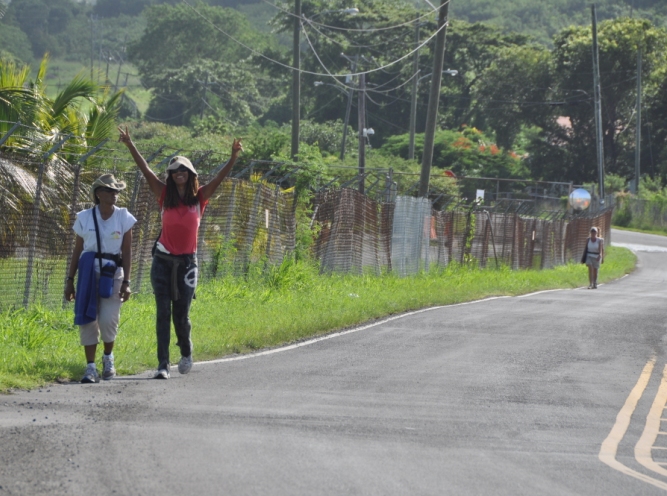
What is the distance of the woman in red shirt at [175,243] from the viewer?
980cm

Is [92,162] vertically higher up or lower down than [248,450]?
higher up

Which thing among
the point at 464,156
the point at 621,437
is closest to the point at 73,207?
the point at 621,437

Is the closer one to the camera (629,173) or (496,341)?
(496,341)

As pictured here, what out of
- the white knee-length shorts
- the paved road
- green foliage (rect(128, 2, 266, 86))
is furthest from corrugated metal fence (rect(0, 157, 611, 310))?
green foliage (rect(128, 2, 266, 86))

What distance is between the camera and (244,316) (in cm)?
1445

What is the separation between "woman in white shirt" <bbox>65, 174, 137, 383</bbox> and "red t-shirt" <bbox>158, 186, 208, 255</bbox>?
1.18 ft

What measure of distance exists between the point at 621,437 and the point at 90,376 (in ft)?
13.4

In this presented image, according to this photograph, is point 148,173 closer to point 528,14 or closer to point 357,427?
point 357,427

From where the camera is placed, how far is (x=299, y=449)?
276 inches

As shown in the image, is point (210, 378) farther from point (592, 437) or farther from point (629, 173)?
point (629, 173)

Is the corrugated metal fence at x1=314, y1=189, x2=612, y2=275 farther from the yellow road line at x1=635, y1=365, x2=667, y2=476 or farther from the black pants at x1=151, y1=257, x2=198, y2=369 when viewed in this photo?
the yellow road line at x1=635, y1=365, x2=667, y2=476

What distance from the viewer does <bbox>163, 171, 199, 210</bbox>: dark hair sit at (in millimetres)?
9805

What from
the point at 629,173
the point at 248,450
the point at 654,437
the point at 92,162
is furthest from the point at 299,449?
the point at 629,173

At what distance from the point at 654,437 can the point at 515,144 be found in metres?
82.3
